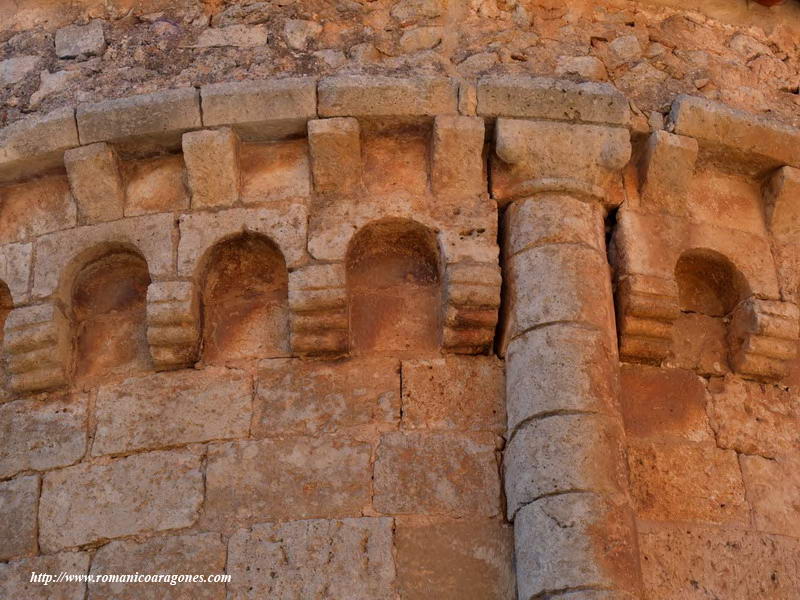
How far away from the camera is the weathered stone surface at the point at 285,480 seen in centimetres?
457

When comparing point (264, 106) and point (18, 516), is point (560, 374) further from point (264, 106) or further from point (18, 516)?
point (18, 516)

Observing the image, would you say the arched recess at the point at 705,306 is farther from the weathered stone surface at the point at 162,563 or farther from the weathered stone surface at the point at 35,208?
the weathered stone surface at the point at 35,208

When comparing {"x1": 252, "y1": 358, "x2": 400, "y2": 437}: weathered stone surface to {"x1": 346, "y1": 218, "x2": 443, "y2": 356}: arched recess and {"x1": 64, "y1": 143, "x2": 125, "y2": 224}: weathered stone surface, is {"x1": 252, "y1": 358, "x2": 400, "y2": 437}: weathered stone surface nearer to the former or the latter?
{"x1": 346, "y1": 218, "x2": 443, "y2": 356}: arched recess

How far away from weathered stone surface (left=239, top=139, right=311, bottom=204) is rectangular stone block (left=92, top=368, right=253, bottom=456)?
808mm

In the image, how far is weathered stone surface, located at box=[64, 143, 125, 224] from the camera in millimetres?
5219

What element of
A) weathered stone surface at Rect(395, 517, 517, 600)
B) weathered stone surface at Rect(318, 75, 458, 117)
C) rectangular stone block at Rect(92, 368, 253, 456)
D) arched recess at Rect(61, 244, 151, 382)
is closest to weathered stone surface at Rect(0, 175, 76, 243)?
arched recess at Rect(61, 244, 151, 382)

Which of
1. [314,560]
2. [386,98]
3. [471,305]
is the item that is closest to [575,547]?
[314,560]

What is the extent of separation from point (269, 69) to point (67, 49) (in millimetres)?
1121

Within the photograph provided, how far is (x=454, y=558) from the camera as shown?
14.5ft

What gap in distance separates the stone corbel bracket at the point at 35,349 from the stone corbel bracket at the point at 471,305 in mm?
1712

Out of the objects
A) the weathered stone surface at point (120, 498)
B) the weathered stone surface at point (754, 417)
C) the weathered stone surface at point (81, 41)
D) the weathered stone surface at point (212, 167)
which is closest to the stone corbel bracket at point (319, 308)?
the weathered stone surface at point (212, 167)

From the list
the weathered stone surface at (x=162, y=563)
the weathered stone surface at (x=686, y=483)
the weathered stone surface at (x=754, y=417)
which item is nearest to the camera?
the weathered stone surface at (x=162, y=563)

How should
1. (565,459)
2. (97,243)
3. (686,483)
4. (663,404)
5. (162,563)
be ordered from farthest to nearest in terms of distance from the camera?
(97,243), (663,404), (686,483), (162,563), (565,459)

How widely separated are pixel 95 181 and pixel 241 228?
76 cm
